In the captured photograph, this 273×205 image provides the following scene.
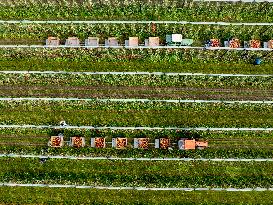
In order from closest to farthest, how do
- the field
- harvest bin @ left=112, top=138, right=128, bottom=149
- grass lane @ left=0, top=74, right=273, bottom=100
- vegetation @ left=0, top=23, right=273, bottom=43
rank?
harvest bin @ left=112, top=138, right=128, bottom=149 → the field → grass lane @ left=0, top=74, right=273, bottom=100 → vegetation @ left=0, top=23, right=273, bottom=43

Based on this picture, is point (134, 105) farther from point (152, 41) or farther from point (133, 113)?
point (152, 41)

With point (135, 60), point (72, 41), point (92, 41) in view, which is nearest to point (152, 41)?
point (135, 60)

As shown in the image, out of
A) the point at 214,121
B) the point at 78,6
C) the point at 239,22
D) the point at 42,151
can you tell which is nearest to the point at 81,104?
the point at 42,151

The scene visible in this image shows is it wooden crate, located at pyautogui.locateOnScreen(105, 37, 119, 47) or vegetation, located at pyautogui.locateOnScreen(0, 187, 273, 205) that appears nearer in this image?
vegetation, located at pyautogui.locateOnScreen(0, 187, 273, 205)

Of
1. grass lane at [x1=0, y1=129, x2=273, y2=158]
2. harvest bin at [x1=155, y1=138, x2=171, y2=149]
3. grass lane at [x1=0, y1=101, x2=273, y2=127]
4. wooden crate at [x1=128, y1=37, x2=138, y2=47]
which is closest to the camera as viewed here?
harvest bin at [x1=155, y1=138, x2=171, y2=149]

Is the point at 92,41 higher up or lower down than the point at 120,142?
higher up

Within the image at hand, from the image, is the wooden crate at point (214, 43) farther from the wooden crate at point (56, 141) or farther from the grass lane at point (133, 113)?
the wooden crate at point (56, 141)

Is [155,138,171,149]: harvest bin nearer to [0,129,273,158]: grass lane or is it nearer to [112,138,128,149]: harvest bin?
[0,129,273,158]: grass lane

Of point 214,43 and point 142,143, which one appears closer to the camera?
point 142,143

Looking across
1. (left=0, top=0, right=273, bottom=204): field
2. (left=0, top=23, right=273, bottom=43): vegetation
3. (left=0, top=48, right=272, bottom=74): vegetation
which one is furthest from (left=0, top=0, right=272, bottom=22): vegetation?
(left=0, top=48, right=272, bottom=74): vegetation
